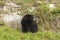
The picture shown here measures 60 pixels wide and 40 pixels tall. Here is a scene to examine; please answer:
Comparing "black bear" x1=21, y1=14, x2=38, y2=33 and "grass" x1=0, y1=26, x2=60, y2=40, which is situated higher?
"black bear" x1=21, y1=14, x2=38, y2=33

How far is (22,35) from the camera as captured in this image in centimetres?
896

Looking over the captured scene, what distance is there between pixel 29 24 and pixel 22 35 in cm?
69

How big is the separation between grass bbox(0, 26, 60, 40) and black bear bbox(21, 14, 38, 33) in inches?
8.8

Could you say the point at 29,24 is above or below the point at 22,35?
above

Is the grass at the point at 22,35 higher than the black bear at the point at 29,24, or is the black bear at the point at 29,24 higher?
the black bear at the point at 29,24

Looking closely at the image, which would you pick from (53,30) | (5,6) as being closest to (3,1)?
(5,6)

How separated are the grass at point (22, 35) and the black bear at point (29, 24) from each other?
0.22 meters

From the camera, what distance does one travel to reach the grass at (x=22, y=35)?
873 cm

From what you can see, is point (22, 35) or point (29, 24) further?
point (29, 24)

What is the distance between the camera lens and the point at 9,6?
1054 cm

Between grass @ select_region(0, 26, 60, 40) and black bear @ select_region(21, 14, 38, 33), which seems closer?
grass @ select_region(0, 26, 60, 40)

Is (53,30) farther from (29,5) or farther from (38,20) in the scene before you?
(29,5)

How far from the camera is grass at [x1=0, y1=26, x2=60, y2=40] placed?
8733mm

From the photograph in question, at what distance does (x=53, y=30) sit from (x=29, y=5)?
1.58 meters
